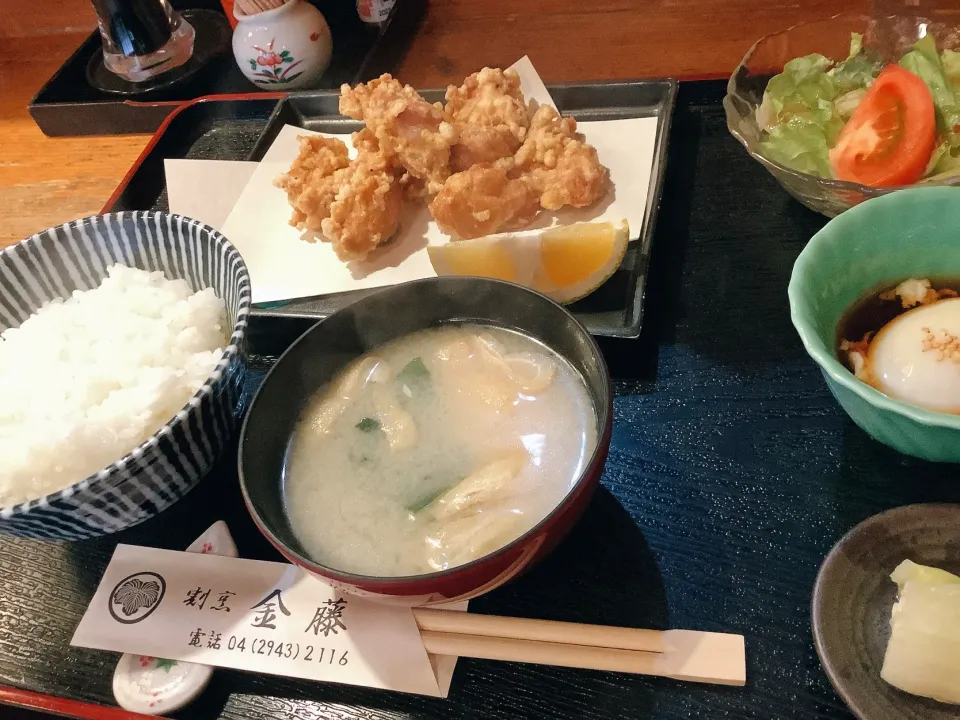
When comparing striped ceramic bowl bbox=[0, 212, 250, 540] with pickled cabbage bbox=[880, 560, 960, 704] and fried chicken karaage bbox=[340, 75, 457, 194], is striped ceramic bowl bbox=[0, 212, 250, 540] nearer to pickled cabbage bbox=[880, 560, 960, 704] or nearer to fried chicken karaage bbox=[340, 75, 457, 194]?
fried chicken karaage bbox=[340, 75, 457, 194]

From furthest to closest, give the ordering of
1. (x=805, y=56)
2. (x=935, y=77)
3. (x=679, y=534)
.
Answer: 1. (x=805, y=56)
2. (x=935, y=77)
3. (x=679, y=534)

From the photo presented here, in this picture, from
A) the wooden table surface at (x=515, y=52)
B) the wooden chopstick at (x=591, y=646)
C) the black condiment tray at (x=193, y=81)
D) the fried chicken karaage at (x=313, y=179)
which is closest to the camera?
the wooden chopstick at (x=591, y=646)

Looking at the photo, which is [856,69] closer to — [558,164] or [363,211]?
[558,164]

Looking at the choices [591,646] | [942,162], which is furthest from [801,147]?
[591,646]

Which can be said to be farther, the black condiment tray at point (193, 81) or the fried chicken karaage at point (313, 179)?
the black condiment tray at point (193, 81)

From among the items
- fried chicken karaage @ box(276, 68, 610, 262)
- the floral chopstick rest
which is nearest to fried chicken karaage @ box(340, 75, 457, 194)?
fried chicken karaage @ box(276, 68, 610, 262)

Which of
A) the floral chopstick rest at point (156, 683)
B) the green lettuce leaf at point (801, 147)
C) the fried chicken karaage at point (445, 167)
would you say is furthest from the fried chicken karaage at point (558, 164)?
the floral chopstick rest at point (156, 683)

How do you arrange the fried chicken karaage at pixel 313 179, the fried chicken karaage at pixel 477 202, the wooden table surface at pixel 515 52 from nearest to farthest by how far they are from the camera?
the fried chicken karaage at pixel 477 202 → the fried chicken karaage at pixel 313 179 → the wooden table surface at pixel 515 52

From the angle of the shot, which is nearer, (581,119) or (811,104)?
(811,104)

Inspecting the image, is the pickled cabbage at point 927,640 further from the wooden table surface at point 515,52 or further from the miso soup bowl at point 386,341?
the wooden table surface at point 515,52
